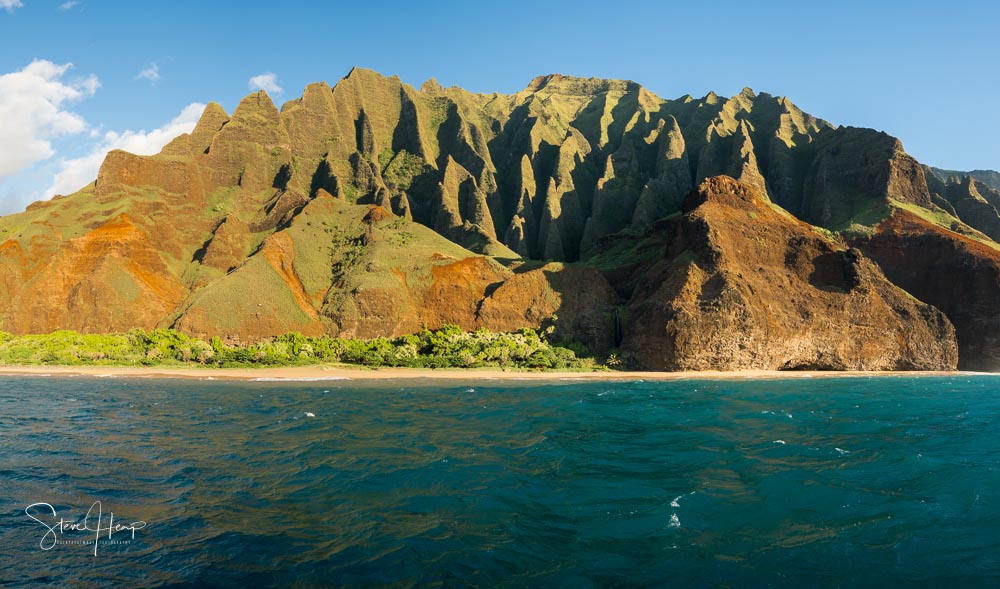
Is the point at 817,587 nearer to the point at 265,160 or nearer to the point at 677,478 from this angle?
the point at 677,478

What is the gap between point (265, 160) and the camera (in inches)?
4611

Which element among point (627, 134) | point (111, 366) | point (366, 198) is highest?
point (627, 134)

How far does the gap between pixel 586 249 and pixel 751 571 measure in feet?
371

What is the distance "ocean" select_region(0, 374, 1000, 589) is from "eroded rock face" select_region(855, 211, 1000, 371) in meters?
55.2

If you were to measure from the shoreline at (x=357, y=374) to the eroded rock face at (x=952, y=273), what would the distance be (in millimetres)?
24266

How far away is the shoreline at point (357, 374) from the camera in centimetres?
5728

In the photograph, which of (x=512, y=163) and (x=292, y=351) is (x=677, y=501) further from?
(x=512, y=163)

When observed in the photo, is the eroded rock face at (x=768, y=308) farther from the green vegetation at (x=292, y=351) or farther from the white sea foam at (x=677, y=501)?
the white sea foam at (x=677, y=501)

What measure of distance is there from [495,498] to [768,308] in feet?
205

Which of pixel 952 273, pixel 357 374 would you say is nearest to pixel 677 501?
pixel 357 374

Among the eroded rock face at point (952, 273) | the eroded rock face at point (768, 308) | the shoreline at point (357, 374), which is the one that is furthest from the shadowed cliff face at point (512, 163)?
the shoreline at point (357, 374)

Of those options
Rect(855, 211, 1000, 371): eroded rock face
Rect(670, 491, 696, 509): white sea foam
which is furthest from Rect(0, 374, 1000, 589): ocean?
Rect(855, 211, 1000, 371): eroded rock face

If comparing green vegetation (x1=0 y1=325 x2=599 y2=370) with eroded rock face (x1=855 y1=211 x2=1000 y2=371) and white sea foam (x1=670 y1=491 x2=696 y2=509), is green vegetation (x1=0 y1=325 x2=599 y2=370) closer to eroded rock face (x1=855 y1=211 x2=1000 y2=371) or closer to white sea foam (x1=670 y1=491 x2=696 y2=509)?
white sea foam (x1=670 y1=491 x2=696 y2=509)

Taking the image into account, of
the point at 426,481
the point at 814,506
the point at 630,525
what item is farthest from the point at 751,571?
the point at 426,481
